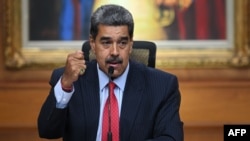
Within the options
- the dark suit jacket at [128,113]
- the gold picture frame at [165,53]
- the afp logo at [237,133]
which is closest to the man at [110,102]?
the dark suit jacket at [128,113]

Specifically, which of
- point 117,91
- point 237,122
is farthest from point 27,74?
point 117,91

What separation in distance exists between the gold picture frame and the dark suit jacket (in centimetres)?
164

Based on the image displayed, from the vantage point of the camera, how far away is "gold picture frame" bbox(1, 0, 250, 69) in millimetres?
3809

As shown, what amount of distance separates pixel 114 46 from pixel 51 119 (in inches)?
13.9

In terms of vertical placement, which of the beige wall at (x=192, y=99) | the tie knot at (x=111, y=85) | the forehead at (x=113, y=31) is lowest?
the beige wall at (x=192, y=99)

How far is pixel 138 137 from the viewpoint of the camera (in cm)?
207

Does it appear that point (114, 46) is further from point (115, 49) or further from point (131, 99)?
point (131, 99)

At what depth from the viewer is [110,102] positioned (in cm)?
206

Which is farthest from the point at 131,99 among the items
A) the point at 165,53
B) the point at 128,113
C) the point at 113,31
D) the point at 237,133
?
the point at 165,53

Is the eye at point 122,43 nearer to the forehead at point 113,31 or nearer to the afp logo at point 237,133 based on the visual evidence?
the forehead at point 113,31

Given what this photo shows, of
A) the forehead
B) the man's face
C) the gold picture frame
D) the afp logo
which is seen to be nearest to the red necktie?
the man's face

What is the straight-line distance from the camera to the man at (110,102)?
203 centimetres

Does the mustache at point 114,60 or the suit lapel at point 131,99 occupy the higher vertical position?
the mustache at point 114,60

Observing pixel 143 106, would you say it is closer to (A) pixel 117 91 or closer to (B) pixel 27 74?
(A) pixel 117 91
